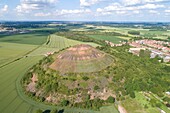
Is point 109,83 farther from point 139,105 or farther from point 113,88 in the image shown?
point 139,105

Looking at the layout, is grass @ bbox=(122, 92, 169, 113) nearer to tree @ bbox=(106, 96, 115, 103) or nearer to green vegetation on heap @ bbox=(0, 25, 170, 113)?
green vegetation on heap @ bbox=(0, 25, 170, 113)

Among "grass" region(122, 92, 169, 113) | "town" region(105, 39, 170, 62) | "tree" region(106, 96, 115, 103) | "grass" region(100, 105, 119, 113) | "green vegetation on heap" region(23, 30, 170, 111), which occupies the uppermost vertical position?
"green vegetation on heap" region(23, 30, 170, 111)

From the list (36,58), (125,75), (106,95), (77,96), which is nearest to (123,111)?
(106,95)

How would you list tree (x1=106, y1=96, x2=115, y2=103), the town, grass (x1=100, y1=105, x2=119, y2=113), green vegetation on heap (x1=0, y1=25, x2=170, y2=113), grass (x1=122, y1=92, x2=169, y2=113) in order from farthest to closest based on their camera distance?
the town
tree (x1=106, y1=96, x2=115, y2=103)
green vegetation on heap (x1=0, y1=25, x2=170, y2=113)
grass (x1=100, y1=105, x2=119, y2=113)
grass (x1=122, y1=92, x2=169, y2=113)

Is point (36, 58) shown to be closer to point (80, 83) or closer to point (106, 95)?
→ point (80, 83)

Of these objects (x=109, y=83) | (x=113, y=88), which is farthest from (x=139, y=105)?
(x=109, y=83)

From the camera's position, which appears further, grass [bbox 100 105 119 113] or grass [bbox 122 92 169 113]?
grass [bbox 100 105 119 113]

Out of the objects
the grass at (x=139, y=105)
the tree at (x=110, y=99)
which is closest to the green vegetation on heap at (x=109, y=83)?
the tree at (x=110, y=99)

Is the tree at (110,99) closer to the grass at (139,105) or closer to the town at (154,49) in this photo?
the grass at (139,105)

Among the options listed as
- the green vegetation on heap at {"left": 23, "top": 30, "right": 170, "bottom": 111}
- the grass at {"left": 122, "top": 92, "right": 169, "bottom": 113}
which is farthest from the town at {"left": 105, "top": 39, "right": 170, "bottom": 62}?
the grass at {"left": 122, "top": 92, "right": 169, "bottom": 113}

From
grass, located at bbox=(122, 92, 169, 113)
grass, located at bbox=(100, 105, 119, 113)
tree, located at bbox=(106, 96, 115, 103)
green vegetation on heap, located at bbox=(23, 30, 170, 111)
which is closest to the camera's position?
grass, located at bbox=(122, 92, 169, 113)

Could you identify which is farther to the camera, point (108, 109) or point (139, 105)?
point (139, 105)
